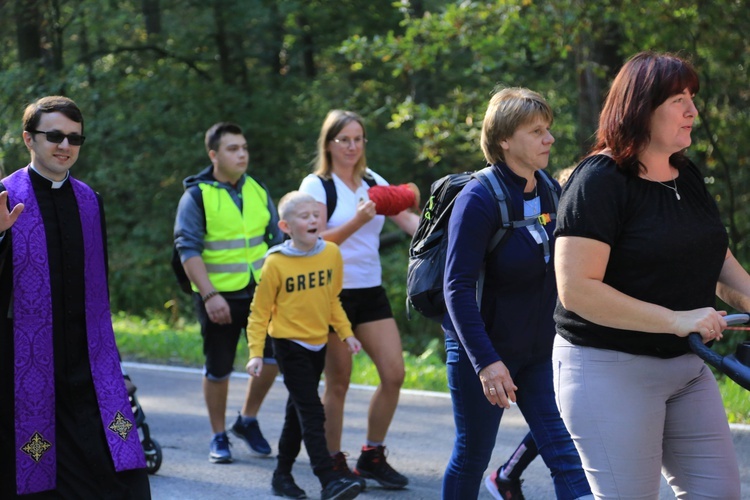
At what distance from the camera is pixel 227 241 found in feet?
23.4

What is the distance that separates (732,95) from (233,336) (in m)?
7.81

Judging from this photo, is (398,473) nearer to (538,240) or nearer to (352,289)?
(352,289)

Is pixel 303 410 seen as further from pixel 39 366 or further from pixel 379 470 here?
pixel 39 366

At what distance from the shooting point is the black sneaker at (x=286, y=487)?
6098 millimetres

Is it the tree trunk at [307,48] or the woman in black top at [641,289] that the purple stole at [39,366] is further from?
the tree trunk at [307,48]

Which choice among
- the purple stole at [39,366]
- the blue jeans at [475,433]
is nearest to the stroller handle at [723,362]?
the blue jeans at [475,433]

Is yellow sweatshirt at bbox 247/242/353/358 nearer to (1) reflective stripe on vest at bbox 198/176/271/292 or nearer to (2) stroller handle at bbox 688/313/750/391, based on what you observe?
(1) reflective stripe on vest at bbox 198/176/271/292

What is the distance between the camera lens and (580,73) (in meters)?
12.9

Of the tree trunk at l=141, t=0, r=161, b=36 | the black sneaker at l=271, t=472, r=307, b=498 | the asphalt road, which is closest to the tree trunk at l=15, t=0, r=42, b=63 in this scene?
the tree trunk at l=141, t=0, r=161, b=36

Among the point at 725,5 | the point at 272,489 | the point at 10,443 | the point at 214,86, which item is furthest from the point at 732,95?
the point at 214,86

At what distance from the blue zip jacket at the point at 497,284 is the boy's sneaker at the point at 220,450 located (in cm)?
305

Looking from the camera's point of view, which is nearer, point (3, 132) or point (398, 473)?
point (398, 473)

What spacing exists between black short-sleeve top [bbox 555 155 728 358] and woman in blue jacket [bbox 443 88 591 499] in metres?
0.83

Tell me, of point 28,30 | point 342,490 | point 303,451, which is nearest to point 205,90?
point 28,30
